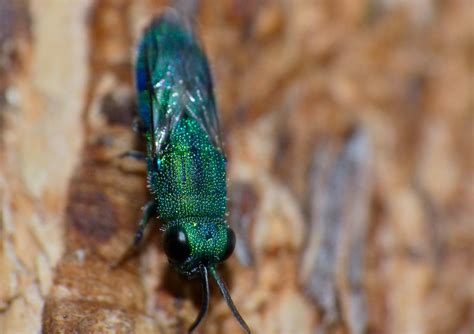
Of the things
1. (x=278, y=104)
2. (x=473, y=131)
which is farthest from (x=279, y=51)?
(x=473, y=131)

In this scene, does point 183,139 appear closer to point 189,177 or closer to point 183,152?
point 183,152

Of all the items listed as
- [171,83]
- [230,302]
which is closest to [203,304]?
[230,302]

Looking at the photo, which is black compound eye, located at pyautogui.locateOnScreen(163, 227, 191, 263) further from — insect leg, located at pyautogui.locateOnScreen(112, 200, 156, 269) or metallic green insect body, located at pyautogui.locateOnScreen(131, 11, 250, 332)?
insect leg, located at pyautogui.locateOnScreen(112, 200, 156, 269)

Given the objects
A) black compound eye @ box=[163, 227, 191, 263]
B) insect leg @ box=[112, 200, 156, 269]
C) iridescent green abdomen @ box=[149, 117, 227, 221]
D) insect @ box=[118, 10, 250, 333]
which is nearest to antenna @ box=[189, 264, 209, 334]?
insect @ box=[118, 10, 250, 333]

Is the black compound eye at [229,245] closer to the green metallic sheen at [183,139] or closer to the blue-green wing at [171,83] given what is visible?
the green metallic sheen at [183,139]

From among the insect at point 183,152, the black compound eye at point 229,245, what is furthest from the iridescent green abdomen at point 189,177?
the black compound eye at point 229,245

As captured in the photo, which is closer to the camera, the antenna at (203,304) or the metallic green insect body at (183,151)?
the antenna at (203,304)

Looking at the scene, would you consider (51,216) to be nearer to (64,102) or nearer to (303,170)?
(64,102)

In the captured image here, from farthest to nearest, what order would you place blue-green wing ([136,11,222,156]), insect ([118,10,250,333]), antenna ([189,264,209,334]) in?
blue-green wing ([136,11,222,156]) → insect ([118,10,250,333]) → antenna ([189,264,209,334])
